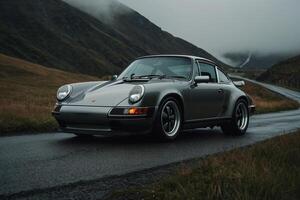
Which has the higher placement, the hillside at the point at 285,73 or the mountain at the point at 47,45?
the mountain at the point at 47,45

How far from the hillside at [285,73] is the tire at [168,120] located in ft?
279

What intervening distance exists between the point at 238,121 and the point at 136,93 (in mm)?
3096

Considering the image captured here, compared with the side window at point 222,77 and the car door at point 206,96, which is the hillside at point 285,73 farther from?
the car door at point 206,96

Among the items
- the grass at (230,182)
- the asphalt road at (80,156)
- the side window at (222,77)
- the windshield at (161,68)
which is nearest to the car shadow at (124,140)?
the asphalt road at (80,156)

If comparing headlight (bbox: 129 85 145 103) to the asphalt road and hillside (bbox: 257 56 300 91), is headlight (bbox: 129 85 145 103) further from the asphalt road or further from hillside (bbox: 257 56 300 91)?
hillside (bbox: 257 56 300 91)

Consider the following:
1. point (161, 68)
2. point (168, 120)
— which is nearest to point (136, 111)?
point (168, 120)

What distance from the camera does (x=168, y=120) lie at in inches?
312

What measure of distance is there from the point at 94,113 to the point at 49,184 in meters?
2.81

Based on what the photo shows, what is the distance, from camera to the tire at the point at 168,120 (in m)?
7.63

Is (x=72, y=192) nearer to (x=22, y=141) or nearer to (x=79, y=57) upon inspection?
(x=22, y=141)

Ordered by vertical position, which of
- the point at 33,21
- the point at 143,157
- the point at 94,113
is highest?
the point at 33,21

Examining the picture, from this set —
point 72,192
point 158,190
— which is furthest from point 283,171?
point 72,192

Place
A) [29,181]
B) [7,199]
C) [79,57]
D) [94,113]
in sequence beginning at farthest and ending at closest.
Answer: [79,57] → [94,113] → [29,181] → [7,199]

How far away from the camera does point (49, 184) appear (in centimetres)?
459
